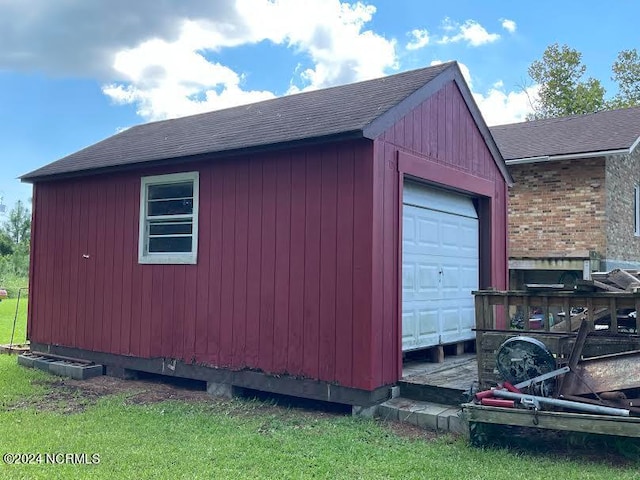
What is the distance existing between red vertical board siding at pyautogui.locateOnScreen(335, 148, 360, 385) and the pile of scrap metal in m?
1.46

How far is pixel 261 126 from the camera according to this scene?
714 centimetres

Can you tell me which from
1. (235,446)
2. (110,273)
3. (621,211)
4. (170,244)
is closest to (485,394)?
(235,446)

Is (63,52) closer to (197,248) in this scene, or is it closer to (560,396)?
(197,248)

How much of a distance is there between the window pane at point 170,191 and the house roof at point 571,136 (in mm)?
8538

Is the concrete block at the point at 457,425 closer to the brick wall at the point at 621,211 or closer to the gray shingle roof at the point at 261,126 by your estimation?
the gray shingle roof at the point at 261,126

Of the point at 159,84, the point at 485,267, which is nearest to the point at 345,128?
the point at 485,267

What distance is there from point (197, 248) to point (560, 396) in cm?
440

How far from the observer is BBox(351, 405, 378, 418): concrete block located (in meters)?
5.46

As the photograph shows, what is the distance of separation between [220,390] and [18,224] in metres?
38.4

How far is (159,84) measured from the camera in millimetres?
22125

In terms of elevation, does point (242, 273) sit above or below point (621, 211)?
below

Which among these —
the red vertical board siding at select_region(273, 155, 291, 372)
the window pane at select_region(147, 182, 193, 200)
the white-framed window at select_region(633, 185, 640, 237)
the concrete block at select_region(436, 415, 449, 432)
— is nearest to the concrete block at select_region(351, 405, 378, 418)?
the concrete block at select_region(436, 415, 449, 432)

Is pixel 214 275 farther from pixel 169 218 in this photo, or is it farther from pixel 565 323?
pixel 565 323

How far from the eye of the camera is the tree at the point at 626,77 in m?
27.9
